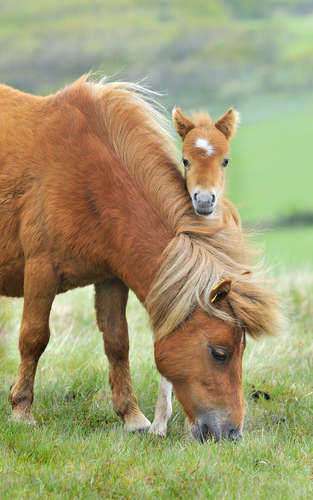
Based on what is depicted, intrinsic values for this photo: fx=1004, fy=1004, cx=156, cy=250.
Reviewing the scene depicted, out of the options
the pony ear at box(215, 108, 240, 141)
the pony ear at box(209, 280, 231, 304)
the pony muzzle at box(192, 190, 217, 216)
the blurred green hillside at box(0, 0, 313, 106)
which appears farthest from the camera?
the blurred green hillside at box(0, 0, 313, 106)

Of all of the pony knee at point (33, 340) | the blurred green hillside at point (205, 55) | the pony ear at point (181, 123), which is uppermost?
the blurred green hillside at point (205, 55)

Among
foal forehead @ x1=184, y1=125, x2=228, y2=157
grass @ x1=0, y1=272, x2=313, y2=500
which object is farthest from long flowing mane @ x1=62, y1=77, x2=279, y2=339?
grass @ x1=0, y1=272, x2=313, y2=500

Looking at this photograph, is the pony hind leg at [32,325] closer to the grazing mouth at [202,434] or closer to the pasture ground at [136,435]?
the pasture ground at [136,435]

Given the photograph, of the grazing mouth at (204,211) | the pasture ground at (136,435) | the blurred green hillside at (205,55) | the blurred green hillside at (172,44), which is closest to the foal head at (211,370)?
the pasture ground at (136,435)

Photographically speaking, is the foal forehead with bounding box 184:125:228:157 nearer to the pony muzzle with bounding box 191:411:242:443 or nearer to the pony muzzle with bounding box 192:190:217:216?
the pony muzzle with bounding box 192:190:217:216

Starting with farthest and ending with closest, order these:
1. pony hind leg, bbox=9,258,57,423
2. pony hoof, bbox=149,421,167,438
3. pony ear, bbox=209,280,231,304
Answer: pony hoof, bbox=149,421,167,438 → pony hind leg, bbox=9,258,57,423 → pony ear, bbox=209,280,231,304

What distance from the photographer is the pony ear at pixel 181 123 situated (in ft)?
23.6

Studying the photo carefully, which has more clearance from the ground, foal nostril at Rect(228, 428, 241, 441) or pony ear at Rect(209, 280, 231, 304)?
pony ear at Rect(209, 280, 231, 304)

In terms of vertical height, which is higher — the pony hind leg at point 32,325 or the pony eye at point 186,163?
the pony eye at point 186,163

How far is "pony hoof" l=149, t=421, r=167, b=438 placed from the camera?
6.99 metres

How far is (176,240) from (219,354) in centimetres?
78

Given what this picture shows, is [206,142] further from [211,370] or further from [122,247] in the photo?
[211,370]

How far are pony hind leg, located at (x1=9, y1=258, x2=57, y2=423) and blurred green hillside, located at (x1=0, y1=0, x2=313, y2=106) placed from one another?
29198mm

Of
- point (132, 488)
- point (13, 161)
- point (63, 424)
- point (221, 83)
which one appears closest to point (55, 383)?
point (63, 424)
